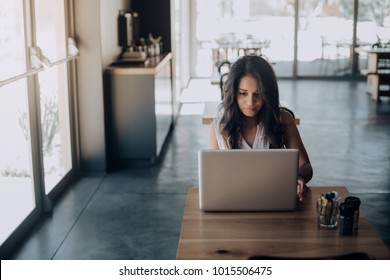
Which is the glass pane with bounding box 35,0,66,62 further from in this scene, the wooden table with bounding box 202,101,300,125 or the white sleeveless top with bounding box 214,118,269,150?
the white sleeveless top with bounding box 214,118,269,150

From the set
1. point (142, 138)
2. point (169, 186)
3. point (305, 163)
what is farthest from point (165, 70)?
point (305, 163)

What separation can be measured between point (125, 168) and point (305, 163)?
2924 millimetres

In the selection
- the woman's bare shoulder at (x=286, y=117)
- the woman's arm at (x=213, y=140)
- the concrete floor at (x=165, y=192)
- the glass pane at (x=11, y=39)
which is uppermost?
the glass pane at (x=11, y=39)

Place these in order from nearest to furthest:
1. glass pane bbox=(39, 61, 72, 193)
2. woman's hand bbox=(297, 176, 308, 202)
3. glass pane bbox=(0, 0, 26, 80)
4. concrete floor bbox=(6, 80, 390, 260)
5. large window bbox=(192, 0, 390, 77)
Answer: woman's hand bbox=(297, 176, 308, 202), glass pane bbox=(0, 0, 26, 80), concrete floor bbox=(6, 80, 390, 260), glass pane bbox=(39, 61, 72, 193), large window bbox=(192, 0, 390, 77)

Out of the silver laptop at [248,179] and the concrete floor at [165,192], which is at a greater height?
the silver laptop at [248,179]

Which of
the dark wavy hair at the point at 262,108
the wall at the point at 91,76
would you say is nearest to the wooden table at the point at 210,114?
the wall at the point at 91,76

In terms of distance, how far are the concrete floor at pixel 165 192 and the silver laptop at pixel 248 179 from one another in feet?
4.41

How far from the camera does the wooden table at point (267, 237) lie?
168cm

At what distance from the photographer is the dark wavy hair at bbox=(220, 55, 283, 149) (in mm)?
2262

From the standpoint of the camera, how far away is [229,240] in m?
1.77

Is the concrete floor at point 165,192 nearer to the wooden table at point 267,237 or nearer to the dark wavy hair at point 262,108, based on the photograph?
the dark wavy hair at point 262,108

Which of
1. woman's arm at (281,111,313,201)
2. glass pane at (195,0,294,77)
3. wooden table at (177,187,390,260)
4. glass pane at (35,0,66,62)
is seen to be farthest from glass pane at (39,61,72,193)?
glass pane at (195,0,294,77)

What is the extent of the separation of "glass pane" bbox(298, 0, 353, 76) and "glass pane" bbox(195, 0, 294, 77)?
0.96 ft
